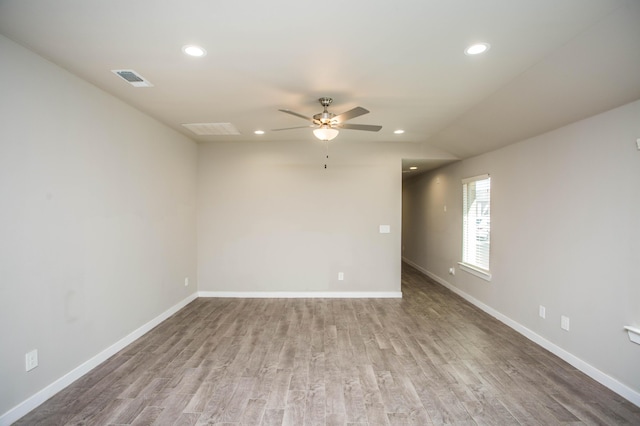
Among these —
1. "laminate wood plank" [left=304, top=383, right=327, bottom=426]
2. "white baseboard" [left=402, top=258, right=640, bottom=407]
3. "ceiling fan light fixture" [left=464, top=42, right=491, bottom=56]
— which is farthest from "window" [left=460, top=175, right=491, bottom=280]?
"laminate wood plank" [left=304, top=383, right=327, bottom=426]

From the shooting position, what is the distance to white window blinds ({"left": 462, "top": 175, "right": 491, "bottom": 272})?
4.38m

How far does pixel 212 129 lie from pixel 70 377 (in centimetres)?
318

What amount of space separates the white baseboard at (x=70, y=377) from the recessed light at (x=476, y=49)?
4.13 meters

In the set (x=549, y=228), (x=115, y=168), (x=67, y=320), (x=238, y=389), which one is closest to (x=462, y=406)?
(x=238, y=389)

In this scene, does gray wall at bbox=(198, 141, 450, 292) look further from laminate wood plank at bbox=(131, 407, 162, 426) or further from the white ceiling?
laminate wood plank at bbox=(131, 407, 162, 426)

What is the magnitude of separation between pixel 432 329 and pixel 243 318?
2.52 meters

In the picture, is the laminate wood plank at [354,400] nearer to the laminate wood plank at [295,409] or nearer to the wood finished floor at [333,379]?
the wood finished floor at [333,379]

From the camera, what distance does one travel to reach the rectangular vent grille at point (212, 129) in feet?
12.9

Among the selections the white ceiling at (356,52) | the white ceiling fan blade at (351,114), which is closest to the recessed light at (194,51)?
the white ceiling at (356,52)

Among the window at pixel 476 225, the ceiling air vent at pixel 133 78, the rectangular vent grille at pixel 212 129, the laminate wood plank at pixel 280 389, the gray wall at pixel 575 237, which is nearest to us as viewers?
the laminate wood plank at pixel 280 389

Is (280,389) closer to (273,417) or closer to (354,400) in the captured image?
(273,417)

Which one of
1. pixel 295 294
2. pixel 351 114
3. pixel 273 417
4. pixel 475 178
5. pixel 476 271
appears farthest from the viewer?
pixel 295 294

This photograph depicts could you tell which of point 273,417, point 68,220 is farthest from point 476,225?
point 68,220

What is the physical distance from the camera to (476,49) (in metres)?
2.08
